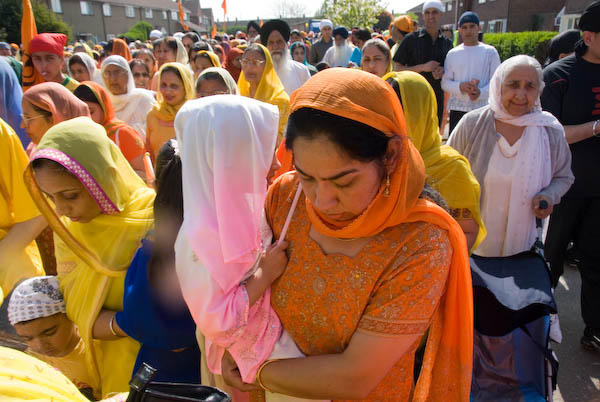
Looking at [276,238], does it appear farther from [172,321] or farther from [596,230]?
[596,230]

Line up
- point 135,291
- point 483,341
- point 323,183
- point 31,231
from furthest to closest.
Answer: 1. point 31,231
2. point 483,341
3. point 135,291
4. point 323,183

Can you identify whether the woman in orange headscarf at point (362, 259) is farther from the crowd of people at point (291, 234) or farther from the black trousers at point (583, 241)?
the black trousers at point (583, 241)

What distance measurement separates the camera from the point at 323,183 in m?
1.16

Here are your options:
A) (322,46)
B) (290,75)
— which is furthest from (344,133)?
(322,46)

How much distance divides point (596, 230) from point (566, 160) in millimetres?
603

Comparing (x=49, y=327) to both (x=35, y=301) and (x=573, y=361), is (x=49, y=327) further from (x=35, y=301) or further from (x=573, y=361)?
(x=573, y=361)

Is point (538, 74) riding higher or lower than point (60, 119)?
higher

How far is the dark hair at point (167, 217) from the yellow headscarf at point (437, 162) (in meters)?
1.25

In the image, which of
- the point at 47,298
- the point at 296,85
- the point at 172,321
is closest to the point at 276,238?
the point at 172,321

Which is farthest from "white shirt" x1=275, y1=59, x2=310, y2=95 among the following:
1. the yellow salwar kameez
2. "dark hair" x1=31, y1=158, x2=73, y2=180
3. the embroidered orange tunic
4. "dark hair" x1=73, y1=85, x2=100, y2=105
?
the embroidered orange tunic

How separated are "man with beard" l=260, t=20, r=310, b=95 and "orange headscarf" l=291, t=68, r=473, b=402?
179 inches

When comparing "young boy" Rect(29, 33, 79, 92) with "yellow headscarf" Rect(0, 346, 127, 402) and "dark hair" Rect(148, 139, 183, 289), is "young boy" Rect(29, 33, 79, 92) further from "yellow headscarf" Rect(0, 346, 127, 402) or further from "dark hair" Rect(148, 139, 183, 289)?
"yellow headscarf" Rect(0, 346, 127, 402)

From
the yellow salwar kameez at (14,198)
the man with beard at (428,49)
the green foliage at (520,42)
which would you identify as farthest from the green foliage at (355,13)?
the yellow salwar kameez at (14,198)

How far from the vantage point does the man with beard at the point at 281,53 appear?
561 cm
